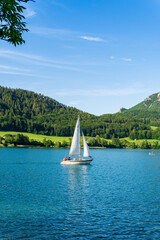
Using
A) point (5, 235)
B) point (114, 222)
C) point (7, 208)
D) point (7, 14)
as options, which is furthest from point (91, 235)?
point (7, 14)

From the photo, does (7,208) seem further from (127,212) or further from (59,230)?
(127,212)

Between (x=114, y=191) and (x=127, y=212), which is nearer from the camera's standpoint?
(x=127, y=212)

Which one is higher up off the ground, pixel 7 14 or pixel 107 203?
pixel 7 14

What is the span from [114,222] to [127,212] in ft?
19.2

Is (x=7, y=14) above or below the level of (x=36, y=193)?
above

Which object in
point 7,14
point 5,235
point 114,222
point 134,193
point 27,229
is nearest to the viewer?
point 7,14

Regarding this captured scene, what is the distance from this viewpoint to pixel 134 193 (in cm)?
5359

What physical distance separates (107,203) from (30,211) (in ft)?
45.3

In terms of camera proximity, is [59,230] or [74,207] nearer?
[59,230]

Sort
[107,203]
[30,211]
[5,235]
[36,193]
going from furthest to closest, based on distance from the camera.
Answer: [36,193], [107,203], [30,211], [5,235]

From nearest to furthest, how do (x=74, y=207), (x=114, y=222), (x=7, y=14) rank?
1. (x=7, y=14)
2. (x=114, y=222)
3. (x=74, y=207)

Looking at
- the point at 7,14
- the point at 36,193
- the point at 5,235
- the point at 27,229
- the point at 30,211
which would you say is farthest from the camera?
the point at 36,193

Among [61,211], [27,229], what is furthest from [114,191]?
[27,229]

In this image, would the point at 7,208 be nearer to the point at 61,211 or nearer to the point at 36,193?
the point at 61,211
